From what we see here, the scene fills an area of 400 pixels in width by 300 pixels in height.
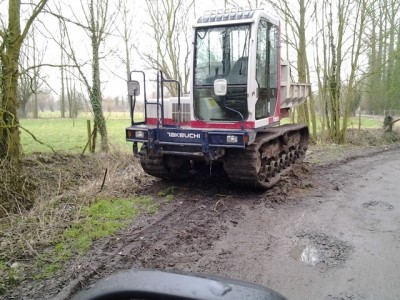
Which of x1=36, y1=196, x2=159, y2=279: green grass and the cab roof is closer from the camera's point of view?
x1=36, y1=196, x2=159, y2=279: green grass

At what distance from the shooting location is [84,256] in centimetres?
431

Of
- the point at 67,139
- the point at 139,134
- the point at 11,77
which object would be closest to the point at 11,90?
the point at 11,77

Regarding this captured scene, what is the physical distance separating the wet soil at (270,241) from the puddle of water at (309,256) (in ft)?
0.04

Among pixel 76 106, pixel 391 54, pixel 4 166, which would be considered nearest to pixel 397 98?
pixel 391 54

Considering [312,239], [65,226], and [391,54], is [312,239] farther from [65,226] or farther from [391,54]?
[391,54]

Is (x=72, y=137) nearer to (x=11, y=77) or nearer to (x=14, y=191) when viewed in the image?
(x=11, y=77)

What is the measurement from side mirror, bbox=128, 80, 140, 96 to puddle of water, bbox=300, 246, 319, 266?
4.06 meters

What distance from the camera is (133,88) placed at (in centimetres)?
704

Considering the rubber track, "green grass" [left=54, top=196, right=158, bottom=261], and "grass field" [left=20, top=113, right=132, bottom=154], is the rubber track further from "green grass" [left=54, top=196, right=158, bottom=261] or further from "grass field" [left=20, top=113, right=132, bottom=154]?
"grass field" [left=20, top=113, right=132, bottom=154]

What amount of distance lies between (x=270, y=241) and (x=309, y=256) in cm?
59

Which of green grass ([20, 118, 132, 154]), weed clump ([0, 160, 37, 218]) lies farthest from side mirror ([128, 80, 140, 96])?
green grass ([20, 118, 132, 154])

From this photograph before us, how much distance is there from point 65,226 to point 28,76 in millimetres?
3683

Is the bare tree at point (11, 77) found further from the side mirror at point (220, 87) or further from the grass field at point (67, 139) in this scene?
the grass field at point (67, 139)

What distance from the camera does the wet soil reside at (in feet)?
12.4
